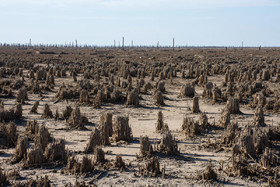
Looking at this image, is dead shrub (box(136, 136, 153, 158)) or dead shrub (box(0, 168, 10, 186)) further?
dead shrub (box(136, 136, 153, 158))

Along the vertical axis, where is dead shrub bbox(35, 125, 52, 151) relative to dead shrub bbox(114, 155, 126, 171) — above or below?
above

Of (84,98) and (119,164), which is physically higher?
(84,98)

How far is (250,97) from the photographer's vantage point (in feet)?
45.4

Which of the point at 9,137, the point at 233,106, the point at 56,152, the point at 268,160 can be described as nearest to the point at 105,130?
the point at 56,152

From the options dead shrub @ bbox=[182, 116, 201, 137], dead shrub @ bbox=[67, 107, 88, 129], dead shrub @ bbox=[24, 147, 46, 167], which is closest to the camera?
dead shrub @ bbox=[24, 147, 46, 167]

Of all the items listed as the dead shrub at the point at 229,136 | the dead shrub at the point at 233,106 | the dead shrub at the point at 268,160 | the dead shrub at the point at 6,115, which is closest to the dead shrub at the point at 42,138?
the dead shrub at the point at 6,115

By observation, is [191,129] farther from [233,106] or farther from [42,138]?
[42,138]

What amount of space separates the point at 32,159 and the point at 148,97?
879 cm

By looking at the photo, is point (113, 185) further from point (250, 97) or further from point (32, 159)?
point (250, 97)

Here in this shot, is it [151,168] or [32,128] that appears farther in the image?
[32,128]

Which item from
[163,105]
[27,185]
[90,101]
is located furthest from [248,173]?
[90,101]

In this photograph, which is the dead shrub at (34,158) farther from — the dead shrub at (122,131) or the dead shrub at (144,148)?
the dead shrub at (122,131)

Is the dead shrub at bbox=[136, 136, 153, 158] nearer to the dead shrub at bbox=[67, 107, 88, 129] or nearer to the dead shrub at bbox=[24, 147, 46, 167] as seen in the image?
the dead shrub at bbox=[24, 147, 46, 167]

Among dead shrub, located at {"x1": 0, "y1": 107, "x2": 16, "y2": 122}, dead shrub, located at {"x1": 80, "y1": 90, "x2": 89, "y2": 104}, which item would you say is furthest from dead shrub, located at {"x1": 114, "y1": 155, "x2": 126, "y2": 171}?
dead shrub, located at {"x1": 80, "y1": 90, "x2": 89, "y2": 104}
